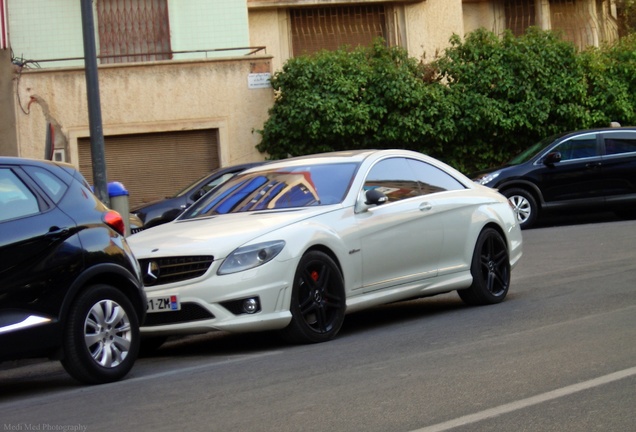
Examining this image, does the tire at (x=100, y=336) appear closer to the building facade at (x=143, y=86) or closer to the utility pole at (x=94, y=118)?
the utility pole at (x=94, y=118)

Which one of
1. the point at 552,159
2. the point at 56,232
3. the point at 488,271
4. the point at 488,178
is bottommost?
the point at 488,271

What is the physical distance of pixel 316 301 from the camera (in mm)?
9258

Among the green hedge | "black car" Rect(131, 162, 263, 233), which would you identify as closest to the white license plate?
"black car" Rect(131, 162, 263, 233)

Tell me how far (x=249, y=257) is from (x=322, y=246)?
0.74m

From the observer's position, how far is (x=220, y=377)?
800 centimetres

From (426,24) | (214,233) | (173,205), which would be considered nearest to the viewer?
(214,233)

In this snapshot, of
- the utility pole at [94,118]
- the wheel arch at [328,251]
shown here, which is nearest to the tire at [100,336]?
the wheel arch at [328,251]

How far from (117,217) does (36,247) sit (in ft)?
2.90

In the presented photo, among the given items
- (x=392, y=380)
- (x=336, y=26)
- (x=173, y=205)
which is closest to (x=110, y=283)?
(x=392, y=380)

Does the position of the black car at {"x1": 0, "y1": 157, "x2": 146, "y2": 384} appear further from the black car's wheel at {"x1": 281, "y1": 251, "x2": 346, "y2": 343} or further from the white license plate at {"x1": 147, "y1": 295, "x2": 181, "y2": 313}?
the black car's wheel at {"x1": 281, "y1": 251, "x2": 346, "y2": 343}

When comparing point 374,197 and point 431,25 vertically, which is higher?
point 431,25

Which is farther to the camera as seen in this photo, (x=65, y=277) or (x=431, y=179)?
(x=431, y=179)

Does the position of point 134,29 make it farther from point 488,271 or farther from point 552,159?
point 488,271

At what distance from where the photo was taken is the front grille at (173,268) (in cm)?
894
